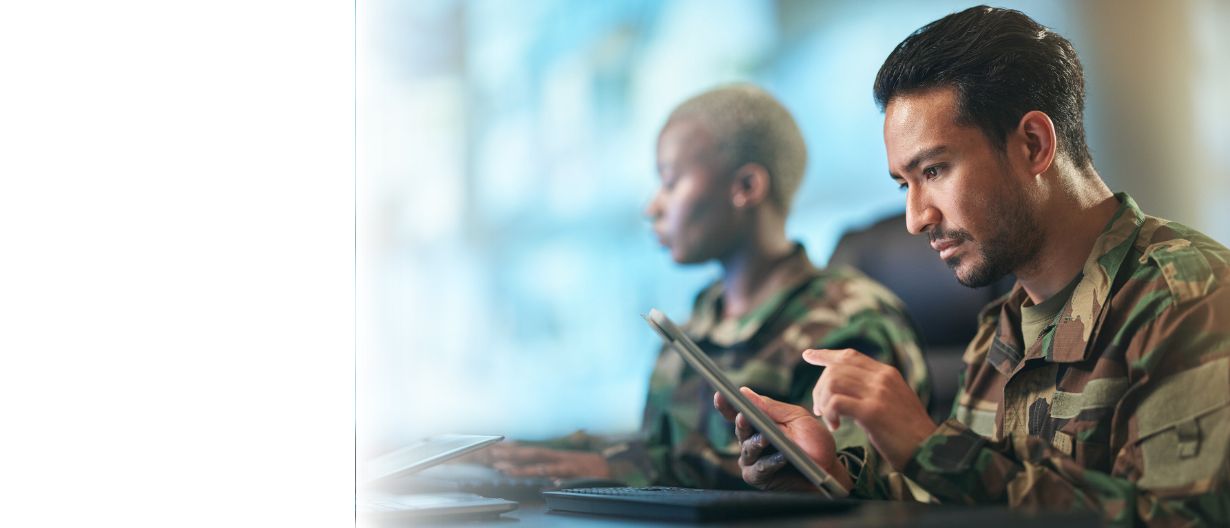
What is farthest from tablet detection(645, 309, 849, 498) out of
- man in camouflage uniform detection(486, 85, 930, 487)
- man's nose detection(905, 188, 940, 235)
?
man in camouflage uniform detection(486, 85, 930, 487)

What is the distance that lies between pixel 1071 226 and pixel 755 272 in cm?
87

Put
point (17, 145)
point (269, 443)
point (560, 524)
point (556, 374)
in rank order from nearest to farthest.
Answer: point (560, 524) < point (17, 145) < point (269, 443) < point (556, 374)

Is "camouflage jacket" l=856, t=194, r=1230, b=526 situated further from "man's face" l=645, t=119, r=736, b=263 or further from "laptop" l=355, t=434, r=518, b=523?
"man's face" l=645, t=119, r=736, b=263

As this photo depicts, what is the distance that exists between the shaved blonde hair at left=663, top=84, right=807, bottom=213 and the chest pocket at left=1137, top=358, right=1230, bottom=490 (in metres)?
0.98

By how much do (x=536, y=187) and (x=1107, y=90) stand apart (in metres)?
1.14

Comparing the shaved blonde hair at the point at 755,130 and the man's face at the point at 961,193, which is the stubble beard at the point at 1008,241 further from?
the shaved blonde hair at the point at 755,130

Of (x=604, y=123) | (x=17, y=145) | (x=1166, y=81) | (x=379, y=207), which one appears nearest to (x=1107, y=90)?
(x=1166, y=81)

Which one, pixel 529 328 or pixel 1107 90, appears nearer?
pixel 1107 90

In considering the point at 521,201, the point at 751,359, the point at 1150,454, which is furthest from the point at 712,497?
the point at 521,201

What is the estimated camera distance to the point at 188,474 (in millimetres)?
1690

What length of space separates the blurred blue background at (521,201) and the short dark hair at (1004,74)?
27.3 inches

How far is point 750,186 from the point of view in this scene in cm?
201

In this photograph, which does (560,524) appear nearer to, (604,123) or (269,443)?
(269,443)

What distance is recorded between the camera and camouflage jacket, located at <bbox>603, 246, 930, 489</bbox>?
5.74ft
